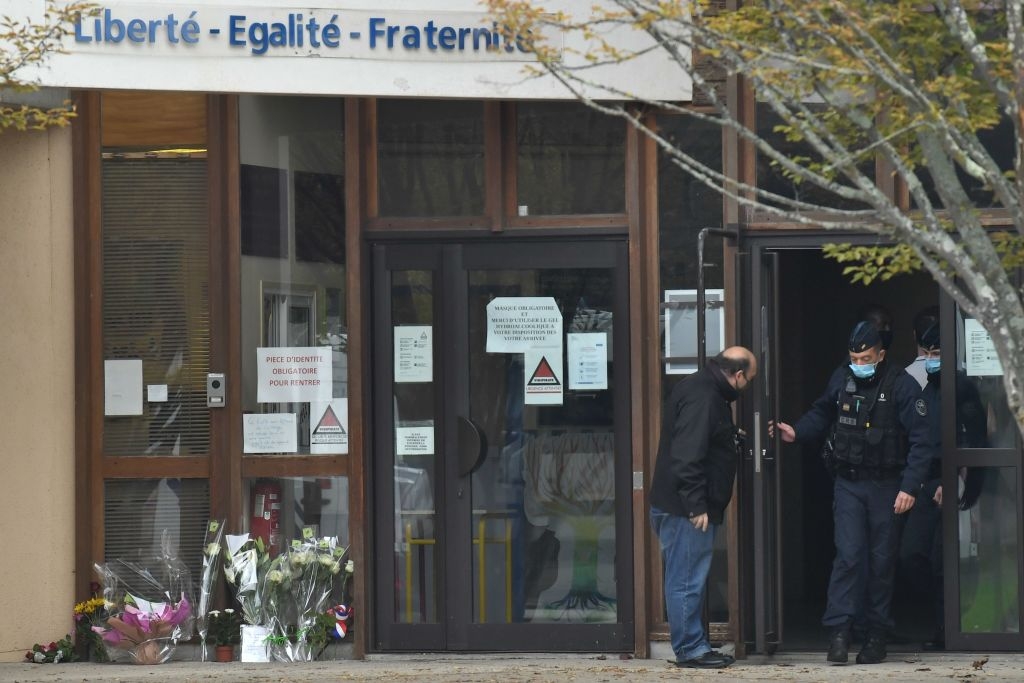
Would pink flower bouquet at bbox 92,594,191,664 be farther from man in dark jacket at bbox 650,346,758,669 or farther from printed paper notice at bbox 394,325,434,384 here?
man in dark jacket at bbox 650,346,758,669

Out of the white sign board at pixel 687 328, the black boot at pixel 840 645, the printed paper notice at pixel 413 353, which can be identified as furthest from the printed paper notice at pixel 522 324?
the black boot at pixel 840 645

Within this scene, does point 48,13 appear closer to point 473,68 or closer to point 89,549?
point 473,68

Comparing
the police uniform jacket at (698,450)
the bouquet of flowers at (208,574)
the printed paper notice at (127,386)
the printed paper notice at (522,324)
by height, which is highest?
the printed paper notice at (522,324)

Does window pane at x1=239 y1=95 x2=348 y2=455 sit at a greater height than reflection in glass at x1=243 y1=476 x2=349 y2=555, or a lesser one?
greater

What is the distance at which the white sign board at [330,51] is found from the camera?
9344 millimetres

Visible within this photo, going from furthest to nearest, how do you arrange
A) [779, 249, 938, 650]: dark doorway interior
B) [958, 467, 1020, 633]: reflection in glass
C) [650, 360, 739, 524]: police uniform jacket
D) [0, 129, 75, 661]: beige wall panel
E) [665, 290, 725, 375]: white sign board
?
[779, 249, 938, 650]: dark doorway interior
[0, 129, 75, 661]: beige wall panel
[665, 290, 725, 375]: white sign board
[958, 467, 1020, 633]: reflection in glass
[650, 360, 739, 524]: police uniform jacket

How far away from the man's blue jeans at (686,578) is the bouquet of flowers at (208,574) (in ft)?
8.44

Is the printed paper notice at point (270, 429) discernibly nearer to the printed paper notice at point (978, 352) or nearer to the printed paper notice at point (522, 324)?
the printed paper notice at point (522, 324)

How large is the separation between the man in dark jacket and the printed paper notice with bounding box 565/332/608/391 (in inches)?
29.9

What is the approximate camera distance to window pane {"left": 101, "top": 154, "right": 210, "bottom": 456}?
9969mm

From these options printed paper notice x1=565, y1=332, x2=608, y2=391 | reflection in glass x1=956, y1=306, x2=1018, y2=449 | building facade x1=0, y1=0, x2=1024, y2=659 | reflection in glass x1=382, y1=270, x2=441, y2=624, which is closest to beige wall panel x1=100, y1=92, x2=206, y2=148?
building facade x1=0, y1=0, x2=1024, y2=659

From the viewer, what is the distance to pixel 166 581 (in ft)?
32.7

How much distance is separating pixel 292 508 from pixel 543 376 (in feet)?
5.39

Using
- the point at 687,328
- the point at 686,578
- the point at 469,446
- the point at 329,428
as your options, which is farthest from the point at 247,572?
the point at 687,328
